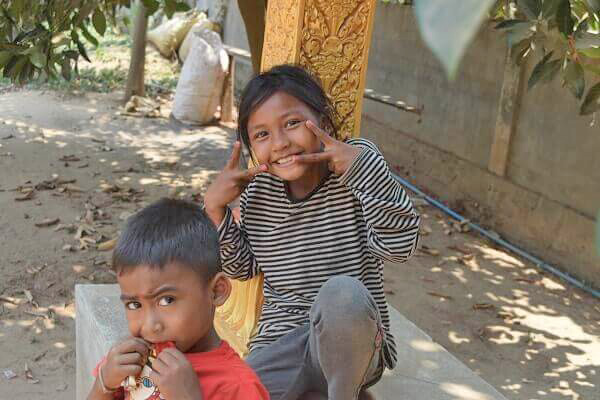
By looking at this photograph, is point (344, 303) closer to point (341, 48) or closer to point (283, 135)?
point (283, 135)

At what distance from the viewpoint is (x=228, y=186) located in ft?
6.70

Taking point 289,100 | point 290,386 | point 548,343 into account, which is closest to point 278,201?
point 289,100

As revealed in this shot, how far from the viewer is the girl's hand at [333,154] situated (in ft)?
6.30

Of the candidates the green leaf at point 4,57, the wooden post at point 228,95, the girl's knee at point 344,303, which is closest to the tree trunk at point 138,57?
the wooden post at point 228,95

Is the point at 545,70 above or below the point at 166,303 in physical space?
above

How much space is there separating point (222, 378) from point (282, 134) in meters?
0.71

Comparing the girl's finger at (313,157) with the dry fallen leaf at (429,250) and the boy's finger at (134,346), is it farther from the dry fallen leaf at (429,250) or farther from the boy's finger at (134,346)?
the dry fallen leaf at (429,250)

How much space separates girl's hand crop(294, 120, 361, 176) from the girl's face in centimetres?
3

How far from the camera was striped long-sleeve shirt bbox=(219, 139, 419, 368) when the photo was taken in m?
2.12

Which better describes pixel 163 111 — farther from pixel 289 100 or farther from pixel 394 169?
pixel 289 100

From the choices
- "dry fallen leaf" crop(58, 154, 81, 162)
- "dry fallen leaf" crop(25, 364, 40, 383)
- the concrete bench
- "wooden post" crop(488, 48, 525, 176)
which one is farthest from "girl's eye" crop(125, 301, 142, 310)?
"dry fallen leaf" crop(58, 154, 81, 162)

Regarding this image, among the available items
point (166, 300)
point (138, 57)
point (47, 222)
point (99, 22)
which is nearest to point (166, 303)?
point (166, 300)

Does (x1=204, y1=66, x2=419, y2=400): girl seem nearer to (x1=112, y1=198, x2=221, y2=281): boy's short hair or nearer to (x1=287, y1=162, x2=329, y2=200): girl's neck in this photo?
(x1=287, y1=162, x2=329, y2=200): girl's neck

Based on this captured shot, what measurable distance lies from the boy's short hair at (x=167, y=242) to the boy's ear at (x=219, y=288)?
1cm
